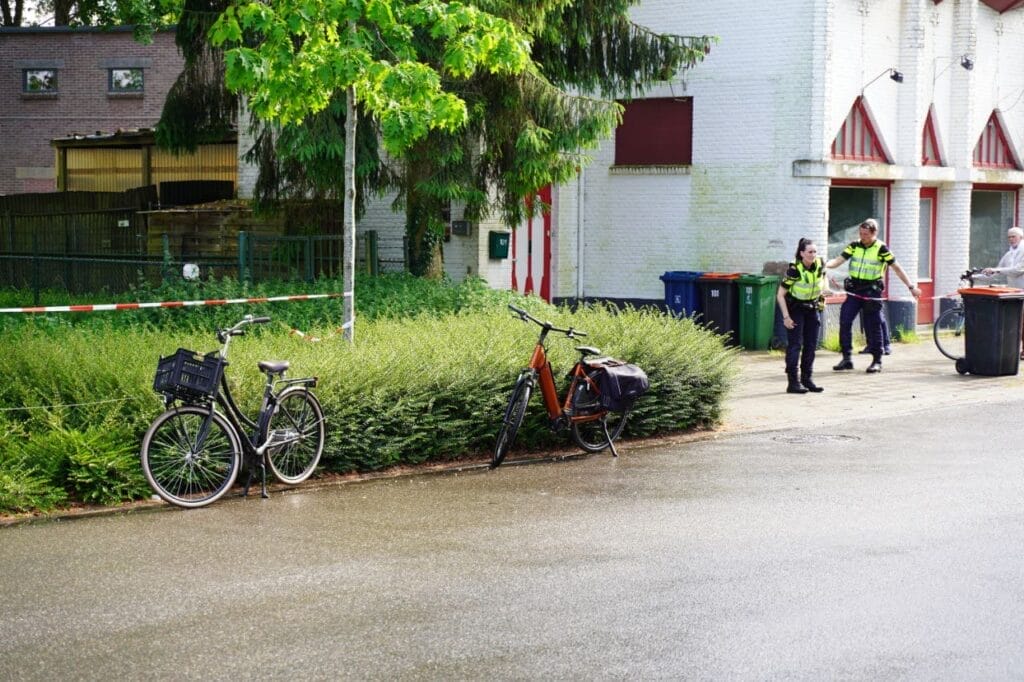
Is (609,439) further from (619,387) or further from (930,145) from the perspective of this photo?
(930,145)

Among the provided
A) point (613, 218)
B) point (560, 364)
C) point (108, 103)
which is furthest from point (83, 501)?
Result: point (108, 103)

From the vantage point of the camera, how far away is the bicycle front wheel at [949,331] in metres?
19.5

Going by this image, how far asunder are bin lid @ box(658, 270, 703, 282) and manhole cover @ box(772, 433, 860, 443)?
27.0 ft

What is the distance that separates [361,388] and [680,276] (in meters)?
11.1

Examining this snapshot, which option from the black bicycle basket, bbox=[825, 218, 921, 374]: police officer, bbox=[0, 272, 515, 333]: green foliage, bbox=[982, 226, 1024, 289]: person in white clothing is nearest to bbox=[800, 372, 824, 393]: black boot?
bbox=[825, 218, 921, 374]: police officer

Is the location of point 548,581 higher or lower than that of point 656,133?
lower

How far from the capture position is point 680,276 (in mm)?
21188

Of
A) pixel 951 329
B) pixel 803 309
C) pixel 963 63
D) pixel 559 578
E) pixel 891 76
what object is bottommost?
pixel 559 578

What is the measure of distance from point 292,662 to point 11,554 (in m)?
2.72

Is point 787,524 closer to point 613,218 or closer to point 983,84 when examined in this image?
point 613,218

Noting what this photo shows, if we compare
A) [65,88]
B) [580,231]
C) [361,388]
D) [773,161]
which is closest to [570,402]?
[361,388]

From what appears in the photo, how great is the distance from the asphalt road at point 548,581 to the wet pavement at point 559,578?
0.02 meters

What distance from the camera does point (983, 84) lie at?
81.4 ft

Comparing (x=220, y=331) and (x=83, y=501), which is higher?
(x=220, y=331)
